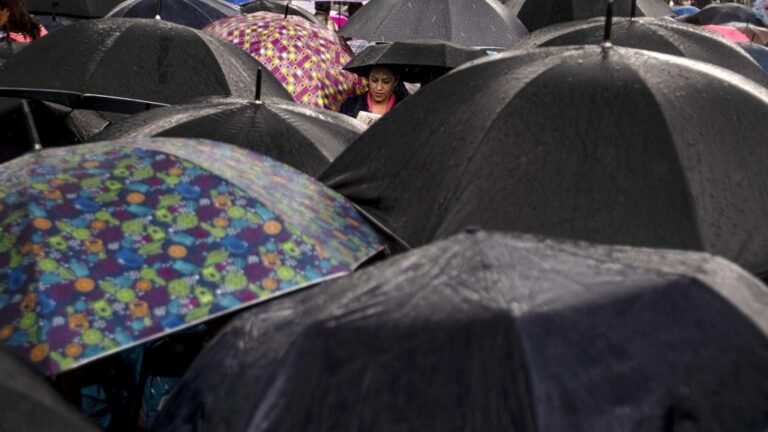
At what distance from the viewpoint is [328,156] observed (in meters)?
4.90

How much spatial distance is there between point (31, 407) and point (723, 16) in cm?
1552

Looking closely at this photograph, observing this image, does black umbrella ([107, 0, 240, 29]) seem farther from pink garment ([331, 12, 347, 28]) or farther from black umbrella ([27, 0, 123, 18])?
pink garment ([331, 12, 347, 28])

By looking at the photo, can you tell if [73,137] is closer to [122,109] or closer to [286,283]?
[122,109]

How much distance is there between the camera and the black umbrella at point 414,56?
813cm

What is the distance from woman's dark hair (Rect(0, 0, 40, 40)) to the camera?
695cm

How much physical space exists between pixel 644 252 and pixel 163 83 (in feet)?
12.5

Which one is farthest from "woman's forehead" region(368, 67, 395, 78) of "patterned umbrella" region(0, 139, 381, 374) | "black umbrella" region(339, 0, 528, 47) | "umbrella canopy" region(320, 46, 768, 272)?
"patterned umbrella" region(0, 139, 381, 374)

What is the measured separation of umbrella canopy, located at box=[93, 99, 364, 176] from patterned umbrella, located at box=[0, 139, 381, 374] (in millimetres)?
1002

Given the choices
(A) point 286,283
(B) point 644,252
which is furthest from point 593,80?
(B) point 644,252

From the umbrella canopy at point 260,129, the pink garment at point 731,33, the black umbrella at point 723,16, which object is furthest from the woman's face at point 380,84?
the black umbrella at point 723,16

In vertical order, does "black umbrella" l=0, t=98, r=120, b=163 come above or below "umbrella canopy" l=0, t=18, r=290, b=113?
below

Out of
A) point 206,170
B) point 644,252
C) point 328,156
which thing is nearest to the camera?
point 644,252

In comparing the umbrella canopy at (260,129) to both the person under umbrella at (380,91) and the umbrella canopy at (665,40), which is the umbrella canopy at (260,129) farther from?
the person under umbrella at (380,91)

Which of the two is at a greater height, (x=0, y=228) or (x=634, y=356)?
(x=634, y=356)
